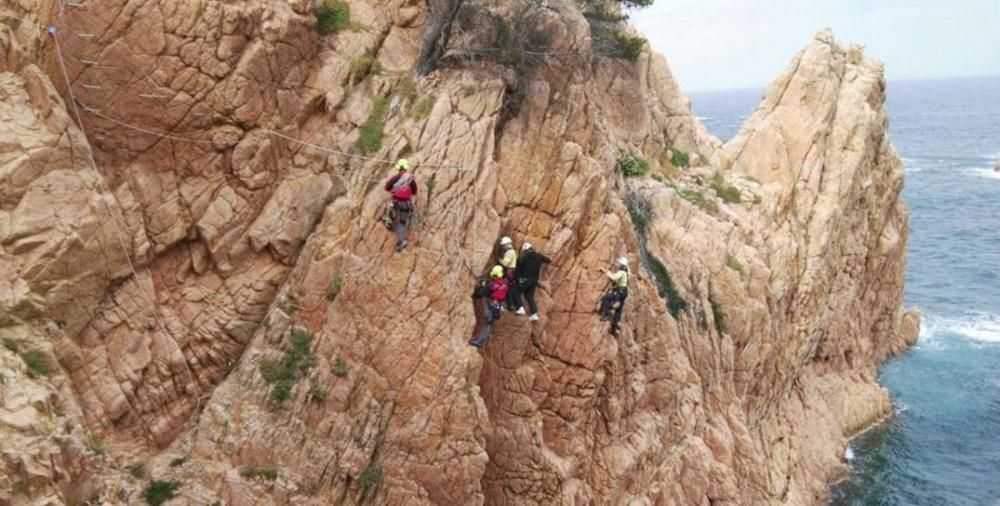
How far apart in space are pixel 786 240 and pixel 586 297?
1310 centimetres

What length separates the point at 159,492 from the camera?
16.4 metres

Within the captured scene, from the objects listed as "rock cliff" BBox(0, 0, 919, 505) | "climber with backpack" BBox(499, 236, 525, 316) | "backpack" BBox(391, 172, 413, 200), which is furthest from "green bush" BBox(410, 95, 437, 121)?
"climber with backpack" BBox(499, 236, 525, 316)

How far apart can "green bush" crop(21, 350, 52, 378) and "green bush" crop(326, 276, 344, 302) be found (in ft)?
19.1

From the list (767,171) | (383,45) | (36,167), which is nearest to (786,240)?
(767,171)

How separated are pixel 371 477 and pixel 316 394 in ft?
7.49

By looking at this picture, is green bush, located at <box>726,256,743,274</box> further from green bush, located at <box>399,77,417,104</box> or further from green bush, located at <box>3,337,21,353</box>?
green bush, located at <box>3,337,21,353</box>

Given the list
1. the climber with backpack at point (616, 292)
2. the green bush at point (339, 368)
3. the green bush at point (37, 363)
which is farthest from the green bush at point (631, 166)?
the green bush at point (37, 363)

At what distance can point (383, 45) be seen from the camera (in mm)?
20797

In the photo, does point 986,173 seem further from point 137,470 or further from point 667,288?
point 137,470

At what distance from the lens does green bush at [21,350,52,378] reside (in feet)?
49.3

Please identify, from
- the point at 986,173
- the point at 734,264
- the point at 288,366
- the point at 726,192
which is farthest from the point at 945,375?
the point at 986,173

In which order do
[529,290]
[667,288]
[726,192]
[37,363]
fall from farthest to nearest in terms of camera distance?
1. [726,192]
2. [667,288]
3. [529,290]
4. [37,363]

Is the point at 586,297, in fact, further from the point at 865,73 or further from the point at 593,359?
the point at 865,73

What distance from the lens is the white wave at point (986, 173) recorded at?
9150 cm
